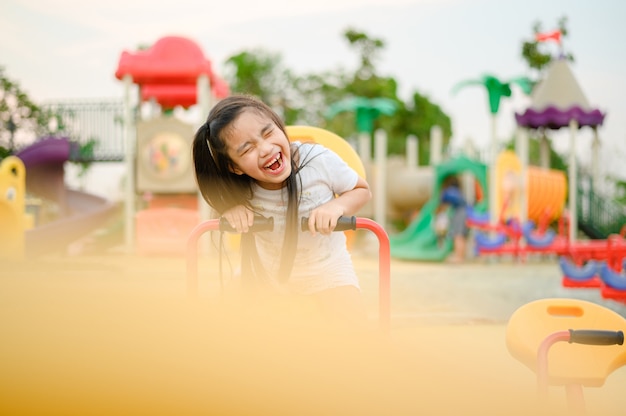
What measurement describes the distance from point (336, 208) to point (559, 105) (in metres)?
8.72

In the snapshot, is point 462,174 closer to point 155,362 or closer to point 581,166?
point 581,166

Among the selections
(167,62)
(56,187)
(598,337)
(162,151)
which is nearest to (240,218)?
(598,337)

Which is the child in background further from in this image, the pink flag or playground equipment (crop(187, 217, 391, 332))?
playground equipment (crop(187, 217, 391, 332))

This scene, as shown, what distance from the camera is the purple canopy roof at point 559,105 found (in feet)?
29.8

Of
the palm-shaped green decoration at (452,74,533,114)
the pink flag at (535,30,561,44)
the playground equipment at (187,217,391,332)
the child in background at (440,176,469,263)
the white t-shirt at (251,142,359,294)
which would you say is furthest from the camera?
the pink flag at (535,30,561,44)

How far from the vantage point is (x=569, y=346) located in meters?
1.55

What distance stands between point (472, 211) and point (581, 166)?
2582 mm

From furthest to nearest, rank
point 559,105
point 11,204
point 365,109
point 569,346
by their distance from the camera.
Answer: point 365,109 → point 559,105 → point 11,204 → point 569,346

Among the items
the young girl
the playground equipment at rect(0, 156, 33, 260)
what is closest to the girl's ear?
the young girl

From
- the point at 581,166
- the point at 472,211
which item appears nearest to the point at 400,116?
the point at 581,166

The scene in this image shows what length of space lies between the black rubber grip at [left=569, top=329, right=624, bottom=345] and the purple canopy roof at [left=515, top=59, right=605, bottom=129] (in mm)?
8319

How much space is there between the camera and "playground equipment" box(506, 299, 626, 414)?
1.42 meters

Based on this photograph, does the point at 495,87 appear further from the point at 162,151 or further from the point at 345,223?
the point at 345,223

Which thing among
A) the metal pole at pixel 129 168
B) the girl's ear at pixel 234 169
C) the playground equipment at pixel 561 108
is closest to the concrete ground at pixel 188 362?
the girl's ear at pixel 234 169
